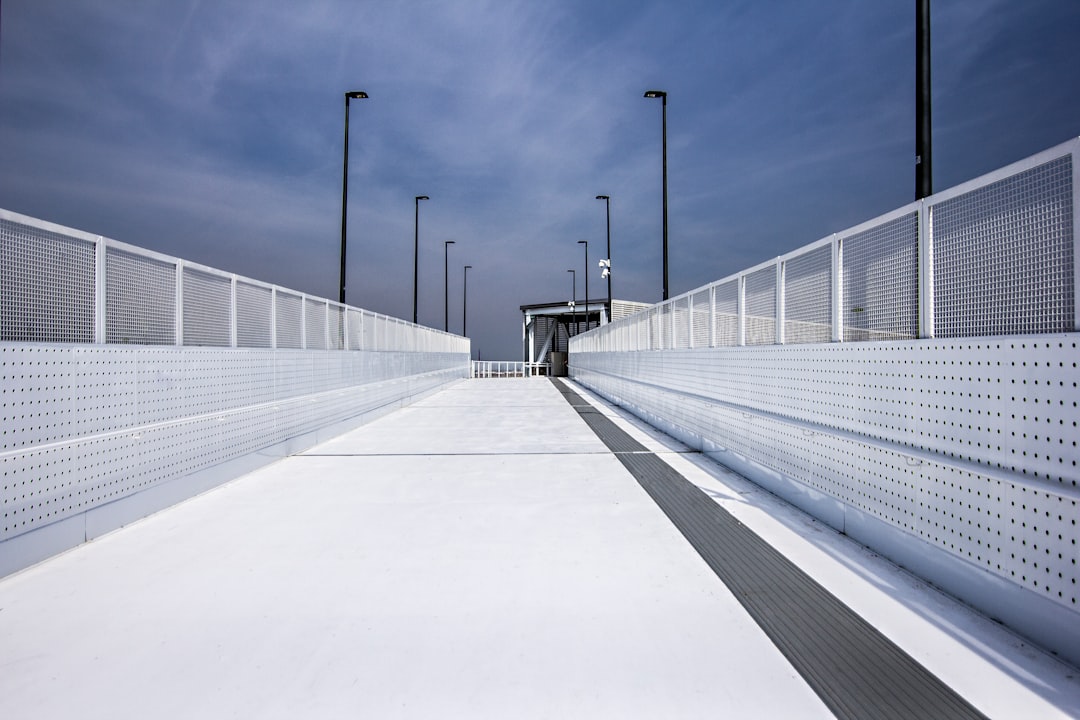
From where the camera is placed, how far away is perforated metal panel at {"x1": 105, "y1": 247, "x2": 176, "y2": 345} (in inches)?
165

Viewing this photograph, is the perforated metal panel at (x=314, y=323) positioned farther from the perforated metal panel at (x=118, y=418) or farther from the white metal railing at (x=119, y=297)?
the perforated metal panel at (x=118, y=418)

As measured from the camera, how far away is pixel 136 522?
417 cm

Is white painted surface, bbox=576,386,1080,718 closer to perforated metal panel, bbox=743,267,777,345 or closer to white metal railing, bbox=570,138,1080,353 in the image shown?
white metal railing, bbox=570,138,1080,353

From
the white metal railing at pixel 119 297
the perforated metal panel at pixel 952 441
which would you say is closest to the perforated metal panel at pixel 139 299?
the white metal railing at pixel 119 297

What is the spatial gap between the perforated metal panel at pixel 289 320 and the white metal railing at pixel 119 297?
2 cm

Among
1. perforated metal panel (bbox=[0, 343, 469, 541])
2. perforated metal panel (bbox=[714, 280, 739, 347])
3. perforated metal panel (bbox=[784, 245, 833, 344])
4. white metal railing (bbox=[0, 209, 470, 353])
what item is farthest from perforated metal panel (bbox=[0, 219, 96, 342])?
perforated metal panel (bbox=[714, 280, 739, 347])

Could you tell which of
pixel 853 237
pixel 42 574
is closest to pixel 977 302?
pixel 853 237

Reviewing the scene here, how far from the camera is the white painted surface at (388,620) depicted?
79.4 inches

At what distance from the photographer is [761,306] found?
5.88m

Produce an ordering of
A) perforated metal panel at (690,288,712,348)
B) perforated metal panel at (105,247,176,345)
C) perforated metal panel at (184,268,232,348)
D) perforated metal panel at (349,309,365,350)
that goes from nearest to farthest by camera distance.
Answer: perforated metal panel at (105,247,176,345), perforated metal panel at (184,268,232,348), perforated metal panel at (690,288,712,348), perforated metal panel at (349,309,365,350)

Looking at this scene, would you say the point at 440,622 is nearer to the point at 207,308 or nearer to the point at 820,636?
the point at 820,636

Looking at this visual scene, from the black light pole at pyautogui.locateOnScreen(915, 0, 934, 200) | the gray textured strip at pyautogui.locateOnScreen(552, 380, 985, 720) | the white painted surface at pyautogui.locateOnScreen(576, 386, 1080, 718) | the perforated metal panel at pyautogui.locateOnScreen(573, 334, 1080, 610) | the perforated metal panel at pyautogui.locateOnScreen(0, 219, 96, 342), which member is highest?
the black light pole at pyautogui.locateOnScreen(915, 0, 934, 200)

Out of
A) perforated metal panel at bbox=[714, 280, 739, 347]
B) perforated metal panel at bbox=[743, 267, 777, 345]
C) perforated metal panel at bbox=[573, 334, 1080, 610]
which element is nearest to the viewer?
perforated metal panel at bbox=[573, 334, 1080, 610]

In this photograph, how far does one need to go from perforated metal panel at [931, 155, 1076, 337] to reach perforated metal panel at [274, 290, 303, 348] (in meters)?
7.33
